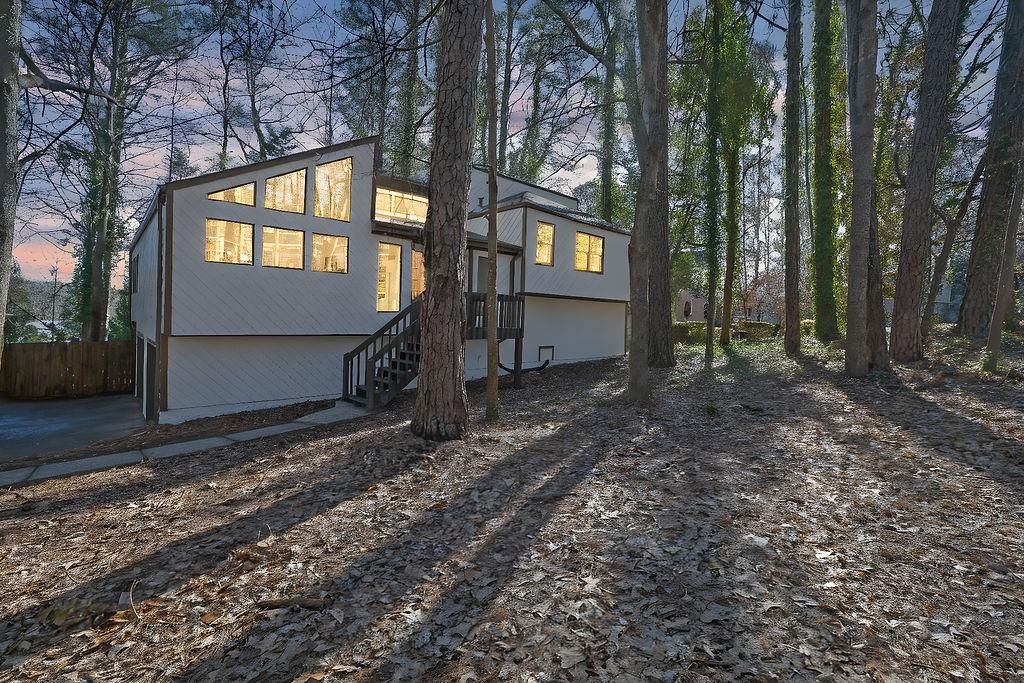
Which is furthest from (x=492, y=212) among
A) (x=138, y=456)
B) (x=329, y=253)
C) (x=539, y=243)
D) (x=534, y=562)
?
(x=539, y=243)

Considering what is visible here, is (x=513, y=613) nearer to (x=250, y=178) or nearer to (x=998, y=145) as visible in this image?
(x=250, y=178)

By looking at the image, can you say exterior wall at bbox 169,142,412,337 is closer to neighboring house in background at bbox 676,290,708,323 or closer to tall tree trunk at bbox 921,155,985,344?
tall tree trunk at bbox 921,155,985,344

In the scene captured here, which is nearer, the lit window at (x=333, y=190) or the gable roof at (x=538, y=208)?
the lit window at (x=333, y=190)

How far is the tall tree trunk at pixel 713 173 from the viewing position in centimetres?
1595

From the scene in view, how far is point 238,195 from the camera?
9.98 metres

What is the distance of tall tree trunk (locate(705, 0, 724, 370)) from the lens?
16.0 metres

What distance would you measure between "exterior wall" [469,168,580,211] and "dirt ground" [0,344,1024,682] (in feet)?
41.5

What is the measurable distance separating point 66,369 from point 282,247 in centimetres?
996

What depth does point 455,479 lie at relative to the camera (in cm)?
466

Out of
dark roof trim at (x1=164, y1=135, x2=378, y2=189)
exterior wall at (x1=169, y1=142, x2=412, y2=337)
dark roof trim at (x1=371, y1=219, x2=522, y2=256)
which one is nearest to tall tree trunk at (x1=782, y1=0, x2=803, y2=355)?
dark roof trim at (x1=371, y1=219, x2=522, y2=256)

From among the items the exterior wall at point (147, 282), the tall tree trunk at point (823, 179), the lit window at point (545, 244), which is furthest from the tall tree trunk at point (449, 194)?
the tall tree trunk at point (823, 179)

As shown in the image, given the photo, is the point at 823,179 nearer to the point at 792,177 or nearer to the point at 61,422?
the point at 792,177

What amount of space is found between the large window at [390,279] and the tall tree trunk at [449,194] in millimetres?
7005

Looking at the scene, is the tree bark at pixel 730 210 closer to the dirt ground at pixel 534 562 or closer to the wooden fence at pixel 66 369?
the dirt ground at pixel 534 562
